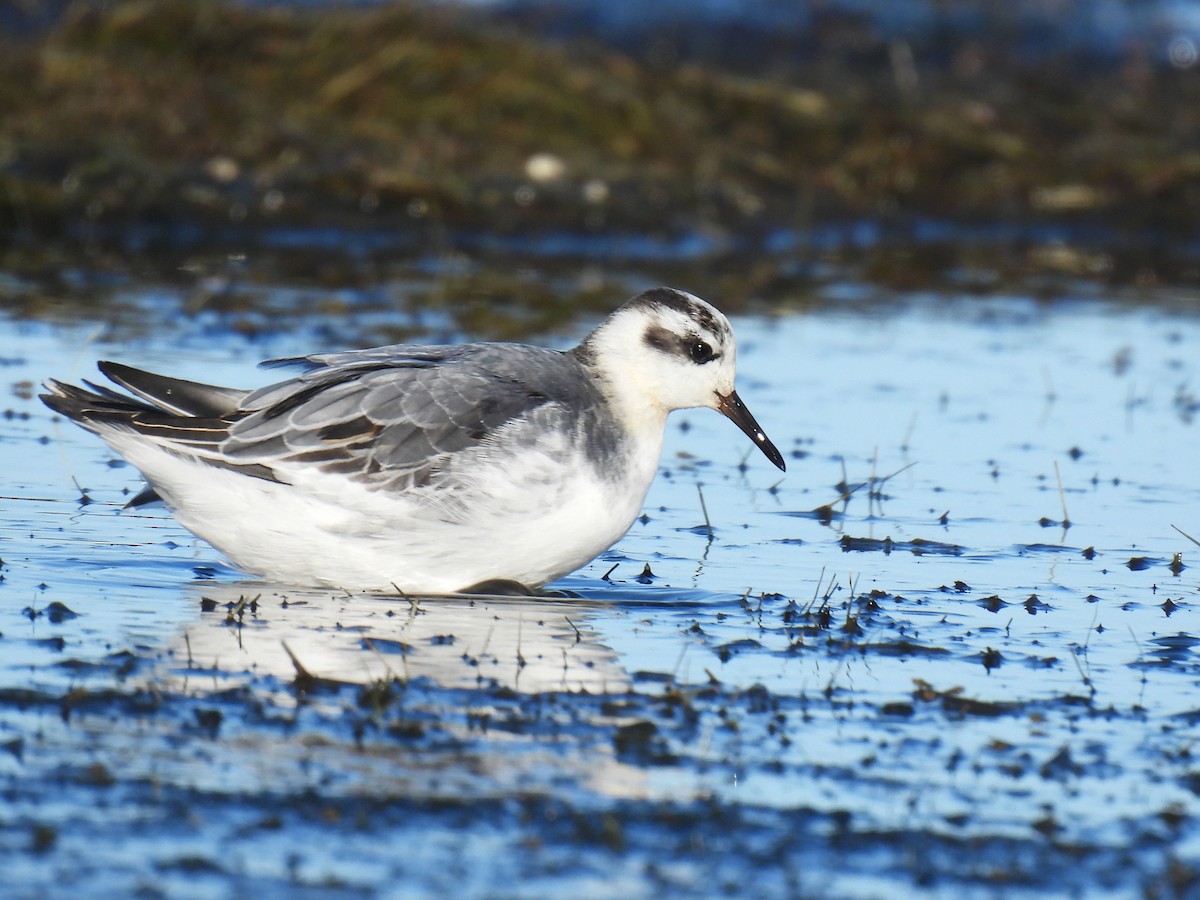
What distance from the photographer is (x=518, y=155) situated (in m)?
19.5

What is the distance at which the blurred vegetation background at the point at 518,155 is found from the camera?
17.8 meters

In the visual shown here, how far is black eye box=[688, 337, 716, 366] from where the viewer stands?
846 cm

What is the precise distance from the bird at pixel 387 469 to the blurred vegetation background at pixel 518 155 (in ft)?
28.1

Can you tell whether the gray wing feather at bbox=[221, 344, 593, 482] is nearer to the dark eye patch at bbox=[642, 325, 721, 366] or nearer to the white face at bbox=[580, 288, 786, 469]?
the white face at bbox=[580, 288, 786, 469]

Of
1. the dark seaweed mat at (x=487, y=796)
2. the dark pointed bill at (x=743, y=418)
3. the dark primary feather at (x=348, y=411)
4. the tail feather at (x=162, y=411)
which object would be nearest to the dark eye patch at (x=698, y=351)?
the dark pointed bill at (x=743, y=418)

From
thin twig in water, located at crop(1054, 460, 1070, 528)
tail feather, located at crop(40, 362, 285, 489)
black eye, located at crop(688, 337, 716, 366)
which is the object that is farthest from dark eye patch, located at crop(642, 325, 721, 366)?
thin twig in water, located at crop(1054, 460, 1070, 528)

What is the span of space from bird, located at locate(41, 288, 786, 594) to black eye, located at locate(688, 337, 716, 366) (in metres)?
0.72

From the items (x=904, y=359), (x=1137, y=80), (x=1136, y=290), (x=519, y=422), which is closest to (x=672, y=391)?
(x=519, y=422)

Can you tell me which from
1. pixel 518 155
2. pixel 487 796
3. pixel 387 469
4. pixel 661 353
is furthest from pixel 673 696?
pixel 518 155

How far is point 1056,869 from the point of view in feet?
16.8

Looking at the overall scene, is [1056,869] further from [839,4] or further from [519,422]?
[839,4]

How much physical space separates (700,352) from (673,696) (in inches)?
98.4

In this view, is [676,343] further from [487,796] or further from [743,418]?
[487,796]

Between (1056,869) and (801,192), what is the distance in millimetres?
15810
